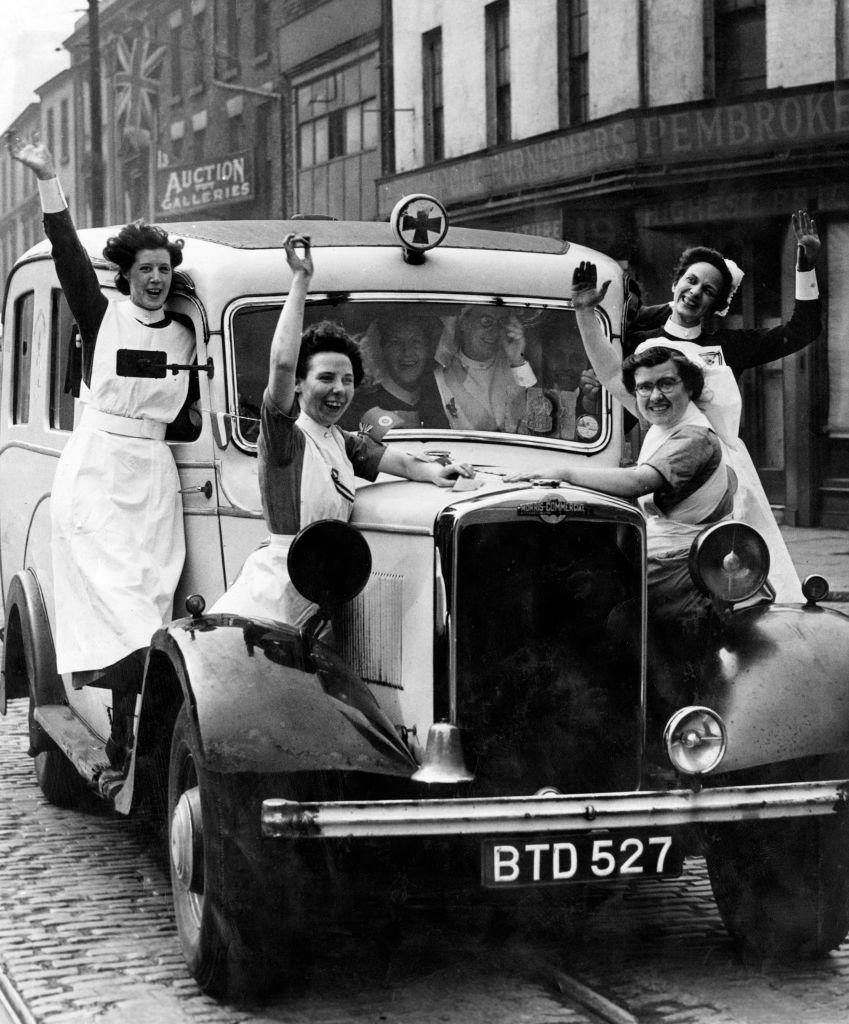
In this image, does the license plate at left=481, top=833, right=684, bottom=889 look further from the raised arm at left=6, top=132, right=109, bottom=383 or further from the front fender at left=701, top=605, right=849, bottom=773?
the raised arm at left=6, top=132, right=109, bottom=383

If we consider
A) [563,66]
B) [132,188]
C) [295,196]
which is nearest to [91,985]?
[563,66]

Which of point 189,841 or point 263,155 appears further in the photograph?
point 263,155

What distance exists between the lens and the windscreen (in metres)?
5.59

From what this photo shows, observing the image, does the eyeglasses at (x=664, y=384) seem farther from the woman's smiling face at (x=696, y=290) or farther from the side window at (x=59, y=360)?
the side window at (x=59, y=360)

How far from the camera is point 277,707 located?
4.29 meters

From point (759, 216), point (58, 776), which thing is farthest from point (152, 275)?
point (759, 216)

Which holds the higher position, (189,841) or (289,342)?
(289,342)

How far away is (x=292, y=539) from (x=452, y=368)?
112 centimetres

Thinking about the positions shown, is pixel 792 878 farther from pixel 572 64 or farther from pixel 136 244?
pixel 572 64

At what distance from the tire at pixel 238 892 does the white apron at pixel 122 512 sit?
1.41 m

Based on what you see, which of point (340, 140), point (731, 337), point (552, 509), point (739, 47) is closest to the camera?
point (552, 509)

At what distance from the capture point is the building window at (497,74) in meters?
23.6

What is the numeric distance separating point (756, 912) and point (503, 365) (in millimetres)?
2086

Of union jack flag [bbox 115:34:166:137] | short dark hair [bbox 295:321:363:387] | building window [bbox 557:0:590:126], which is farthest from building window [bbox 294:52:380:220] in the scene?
short dark hair [bbox 295:321:363:387]
